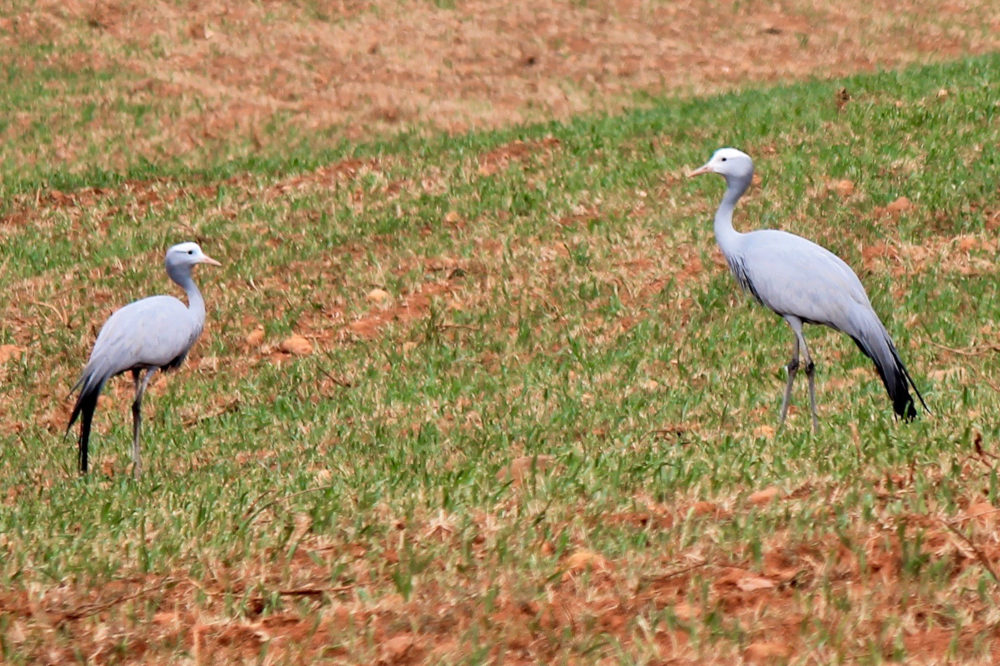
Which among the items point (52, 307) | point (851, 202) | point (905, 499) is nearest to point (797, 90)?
point (851, 202)

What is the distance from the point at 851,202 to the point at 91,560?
9.37 meters

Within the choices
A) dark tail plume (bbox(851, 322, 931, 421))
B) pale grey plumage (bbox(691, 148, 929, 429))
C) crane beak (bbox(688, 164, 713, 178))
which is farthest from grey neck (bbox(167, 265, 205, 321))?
dark tail plume (bbox(851, 322, 931, 421))

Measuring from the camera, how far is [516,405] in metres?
9.24

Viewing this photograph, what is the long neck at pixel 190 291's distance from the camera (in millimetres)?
9562

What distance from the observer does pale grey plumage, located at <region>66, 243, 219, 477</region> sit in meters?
8.69

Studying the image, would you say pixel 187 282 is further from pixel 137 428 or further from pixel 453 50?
pixel 453 50

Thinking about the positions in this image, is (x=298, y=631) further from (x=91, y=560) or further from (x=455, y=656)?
(x=91, y=560)

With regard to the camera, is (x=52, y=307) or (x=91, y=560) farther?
(x=52, y=307)

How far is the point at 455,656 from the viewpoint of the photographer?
4.82 m

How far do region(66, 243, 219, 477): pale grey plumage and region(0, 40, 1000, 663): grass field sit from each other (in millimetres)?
425

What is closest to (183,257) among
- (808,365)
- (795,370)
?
(795,370)

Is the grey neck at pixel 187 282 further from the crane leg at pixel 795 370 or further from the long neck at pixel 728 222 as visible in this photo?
the crane leg at pixel 795 370

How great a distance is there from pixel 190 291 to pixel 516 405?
7.83 feet

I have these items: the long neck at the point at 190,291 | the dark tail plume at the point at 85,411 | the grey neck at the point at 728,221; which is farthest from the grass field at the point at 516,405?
the grey neck at the point at 728,221
